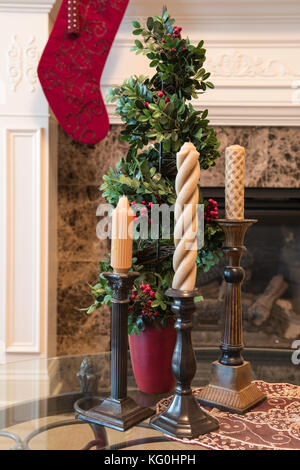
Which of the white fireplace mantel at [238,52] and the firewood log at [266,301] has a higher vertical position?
the white fireplace mantel at [238,52]

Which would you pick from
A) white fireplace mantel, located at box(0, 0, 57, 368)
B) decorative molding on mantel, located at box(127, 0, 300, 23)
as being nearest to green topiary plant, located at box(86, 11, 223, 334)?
white fireplace mantel, located at box(0, 0, 57, 368)

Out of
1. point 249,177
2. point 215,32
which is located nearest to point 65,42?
point 215,32

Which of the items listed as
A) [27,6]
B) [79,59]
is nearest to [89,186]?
[79,59]

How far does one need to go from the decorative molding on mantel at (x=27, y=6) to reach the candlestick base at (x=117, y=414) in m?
1.55

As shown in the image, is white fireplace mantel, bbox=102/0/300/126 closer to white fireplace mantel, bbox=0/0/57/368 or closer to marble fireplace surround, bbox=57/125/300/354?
marble fireplace surround, bbox=57/125/300/354

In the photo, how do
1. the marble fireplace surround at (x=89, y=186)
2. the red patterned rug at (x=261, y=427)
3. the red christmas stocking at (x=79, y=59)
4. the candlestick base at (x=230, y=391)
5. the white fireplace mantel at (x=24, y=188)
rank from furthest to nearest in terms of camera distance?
the marble fireplace surround at (x=89, y=186) < the white fireplace mantel at (x=24, y=188) < the red christmas stocking at (x=79, y=59) < the candlestick base at (x=230, y=391) < the red patterned rug at (x=261, y=427)

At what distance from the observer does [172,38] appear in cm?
96

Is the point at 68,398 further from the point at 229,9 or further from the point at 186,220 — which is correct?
the point at 229,9

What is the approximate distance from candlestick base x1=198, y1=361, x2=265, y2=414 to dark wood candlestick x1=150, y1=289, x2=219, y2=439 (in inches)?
3.2

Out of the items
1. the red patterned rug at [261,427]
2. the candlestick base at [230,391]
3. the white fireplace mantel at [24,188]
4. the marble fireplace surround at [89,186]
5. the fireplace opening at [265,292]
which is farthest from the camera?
the fireplace opening at [265,292]

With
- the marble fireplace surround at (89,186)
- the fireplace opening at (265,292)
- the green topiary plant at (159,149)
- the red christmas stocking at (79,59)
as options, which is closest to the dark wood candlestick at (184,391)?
the green topiary plant at (159,149)

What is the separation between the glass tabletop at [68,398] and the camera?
2.41 feet

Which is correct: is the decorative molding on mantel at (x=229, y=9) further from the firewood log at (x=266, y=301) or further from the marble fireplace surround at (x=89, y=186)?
the firewood log at (x=266, y=301)

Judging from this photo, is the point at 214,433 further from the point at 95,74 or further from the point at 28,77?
the point at 28,77
